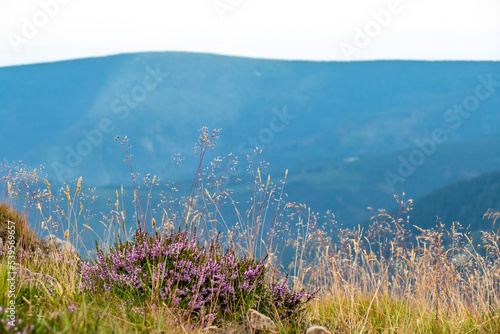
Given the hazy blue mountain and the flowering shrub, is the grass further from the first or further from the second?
the hazy blue mountain

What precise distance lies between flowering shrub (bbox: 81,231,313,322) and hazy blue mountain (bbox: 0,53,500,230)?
140382 millimetres

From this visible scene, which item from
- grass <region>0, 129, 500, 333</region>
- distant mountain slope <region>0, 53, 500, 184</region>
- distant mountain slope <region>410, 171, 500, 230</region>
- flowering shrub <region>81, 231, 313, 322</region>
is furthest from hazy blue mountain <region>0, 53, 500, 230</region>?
flowering shrub <region>81, 231, 313, 322</region>

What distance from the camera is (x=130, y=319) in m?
3.23

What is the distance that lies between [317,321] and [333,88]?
198 meters

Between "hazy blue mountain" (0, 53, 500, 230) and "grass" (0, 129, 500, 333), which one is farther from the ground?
"hazy blue mountain" (0, 53, 500, 230)

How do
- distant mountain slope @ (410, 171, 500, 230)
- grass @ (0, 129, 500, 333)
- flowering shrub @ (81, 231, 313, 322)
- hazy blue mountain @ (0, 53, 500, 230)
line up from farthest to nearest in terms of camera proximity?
hazy blue mountain @ (0, 53, 500, 230)
distant mountain slope @ (410, 171, 500, 230)
flowering shrub @ (81, 231, 313, 322)
grass @ (0, 129, 500, 333)

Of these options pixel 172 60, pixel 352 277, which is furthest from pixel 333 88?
pixel 352 277

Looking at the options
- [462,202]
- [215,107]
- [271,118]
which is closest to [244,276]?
[462,202]

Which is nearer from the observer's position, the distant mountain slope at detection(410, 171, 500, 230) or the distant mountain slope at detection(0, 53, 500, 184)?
the distant mountain slope at detection(410, 171, 500, 230)

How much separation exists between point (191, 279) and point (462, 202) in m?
114

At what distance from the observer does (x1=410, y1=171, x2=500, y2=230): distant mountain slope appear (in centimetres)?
9994

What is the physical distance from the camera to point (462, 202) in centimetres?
10781

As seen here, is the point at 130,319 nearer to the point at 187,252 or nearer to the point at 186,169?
the point at 187,252

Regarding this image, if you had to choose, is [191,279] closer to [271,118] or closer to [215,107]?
[215,107]
